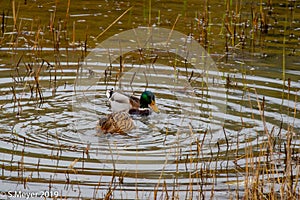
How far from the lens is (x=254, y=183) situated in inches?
256

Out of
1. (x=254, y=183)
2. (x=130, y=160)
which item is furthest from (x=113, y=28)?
(x=254, y=183)

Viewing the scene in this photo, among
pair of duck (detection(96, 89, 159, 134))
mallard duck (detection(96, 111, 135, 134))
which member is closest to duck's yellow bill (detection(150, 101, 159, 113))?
pair of duck (detection(96, 89, 159, 134))

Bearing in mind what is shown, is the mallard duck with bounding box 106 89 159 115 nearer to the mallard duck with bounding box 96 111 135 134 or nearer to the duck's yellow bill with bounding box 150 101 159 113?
the duck's yellow bill with bounding box 150 101 159 113

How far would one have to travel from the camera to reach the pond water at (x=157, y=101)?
24.4 feet

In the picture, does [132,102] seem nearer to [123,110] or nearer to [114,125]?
[123,110]

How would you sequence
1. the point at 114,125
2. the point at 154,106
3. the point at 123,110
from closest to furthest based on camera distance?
the point at 114,125, the point at 154,106, the point at 123,110

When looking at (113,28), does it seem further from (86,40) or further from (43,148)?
A: (43,148)

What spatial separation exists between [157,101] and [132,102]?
13.4 inches

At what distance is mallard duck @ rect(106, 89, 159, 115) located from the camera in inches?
408

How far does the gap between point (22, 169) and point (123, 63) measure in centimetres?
369

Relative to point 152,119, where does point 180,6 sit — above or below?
above

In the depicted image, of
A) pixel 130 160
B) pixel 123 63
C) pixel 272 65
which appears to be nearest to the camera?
pixel 130 160

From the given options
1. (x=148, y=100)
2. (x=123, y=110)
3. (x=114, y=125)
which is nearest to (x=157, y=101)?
(x=148, y=100)

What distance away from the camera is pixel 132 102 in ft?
35.2
